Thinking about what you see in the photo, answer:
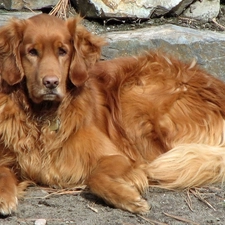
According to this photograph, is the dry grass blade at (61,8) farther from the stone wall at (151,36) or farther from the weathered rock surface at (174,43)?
the weathered rock surface at (174,43)

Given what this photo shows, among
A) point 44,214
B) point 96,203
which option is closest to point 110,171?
point 96,203

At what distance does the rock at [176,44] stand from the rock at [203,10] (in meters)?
0.29

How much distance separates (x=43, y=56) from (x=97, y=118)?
0.87m

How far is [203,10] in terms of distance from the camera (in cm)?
820

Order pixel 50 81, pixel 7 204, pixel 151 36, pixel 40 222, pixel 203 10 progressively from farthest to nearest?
pixel 203 10
pixel 151 36
pixel 50 81
pixel 7 204
pixel 40 222

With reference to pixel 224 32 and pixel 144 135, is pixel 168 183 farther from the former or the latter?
pixel 224 32

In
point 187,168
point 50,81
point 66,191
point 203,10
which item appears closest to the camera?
point 50,81

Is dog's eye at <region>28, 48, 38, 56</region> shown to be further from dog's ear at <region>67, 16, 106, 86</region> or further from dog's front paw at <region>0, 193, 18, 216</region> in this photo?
dog's front paw at <region>0, 193, 18, 216</region>

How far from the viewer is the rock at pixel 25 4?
7.69 m

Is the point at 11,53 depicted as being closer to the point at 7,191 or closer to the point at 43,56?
the point at 43,56

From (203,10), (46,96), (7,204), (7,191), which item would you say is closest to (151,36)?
(203,10)

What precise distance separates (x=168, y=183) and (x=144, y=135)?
0.60m

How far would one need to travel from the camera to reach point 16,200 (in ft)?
17.3

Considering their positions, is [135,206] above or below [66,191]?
above
